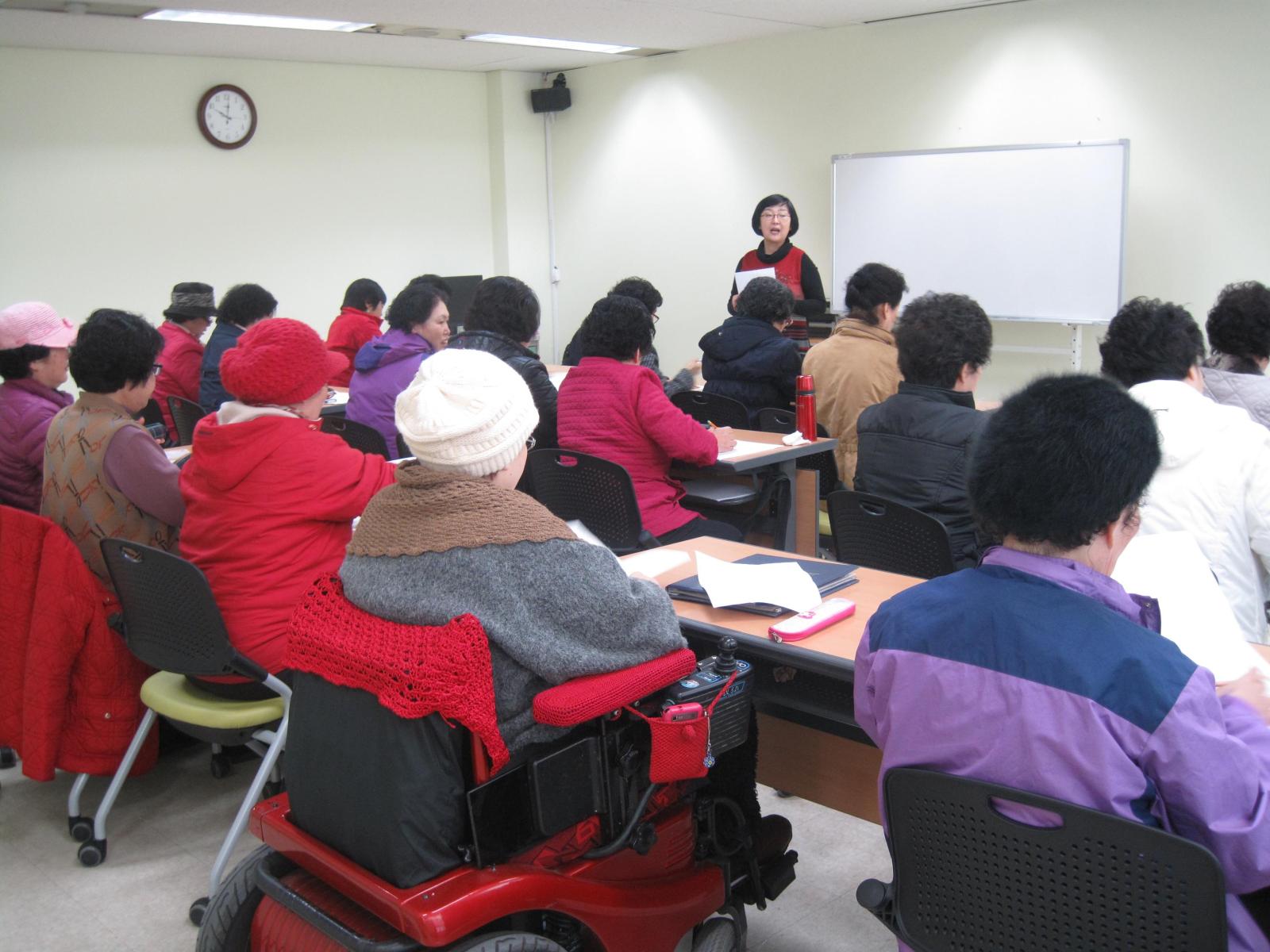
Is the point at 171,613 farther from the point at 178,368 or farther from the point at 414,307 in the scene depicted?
the point at 178,368

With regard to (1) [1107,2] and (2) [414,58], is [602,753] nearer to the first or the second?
(1) [1107,2]

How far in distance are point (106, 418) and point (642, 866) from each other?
1877 millimetres

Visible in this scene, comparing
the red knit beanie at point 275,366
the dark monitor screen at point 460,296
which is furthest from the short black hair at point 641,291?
the dark monitor screen at point 460,296

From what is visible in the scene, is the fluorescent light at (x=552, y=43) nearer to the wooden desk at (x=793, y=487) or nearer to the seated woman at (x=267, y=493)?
the wooden desk at (x=793, y=487)

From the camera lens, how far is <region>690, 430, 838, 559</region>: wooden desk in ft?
12.5

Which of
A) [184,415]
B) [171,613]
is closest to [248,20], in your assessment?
[184,415]

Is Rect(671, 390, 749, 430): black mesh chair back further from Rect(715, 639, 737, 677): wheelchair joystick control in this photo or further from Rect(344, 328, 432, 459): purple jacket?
Rect(715, 639, 737, 677): wheelchair joystick control

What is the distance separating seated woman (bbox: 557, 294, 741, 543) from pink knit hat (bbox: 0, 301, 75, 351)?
1528mm

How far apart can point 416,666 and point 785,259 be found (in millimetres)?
5194

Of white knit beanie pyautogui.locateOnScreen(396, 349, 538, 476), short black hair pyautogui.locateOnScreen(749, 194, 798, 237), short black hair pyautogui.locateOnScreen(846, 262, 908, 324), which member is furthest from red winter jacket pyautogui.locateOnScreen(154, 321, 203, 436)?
white knit beanie pyautogui.locateOnScreen(396, 349, 538, 476)

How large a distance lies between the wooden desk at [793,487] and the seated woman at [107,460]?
172cm

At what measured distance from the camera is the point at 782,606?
78.8 inches

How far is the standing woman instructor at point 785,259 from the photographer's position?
620 centimetres

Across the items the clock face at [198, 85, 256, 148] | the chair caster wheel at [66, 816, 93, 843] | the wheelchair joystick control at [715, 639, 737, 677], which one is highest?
the clock face at [198, 85, 256, 148]
